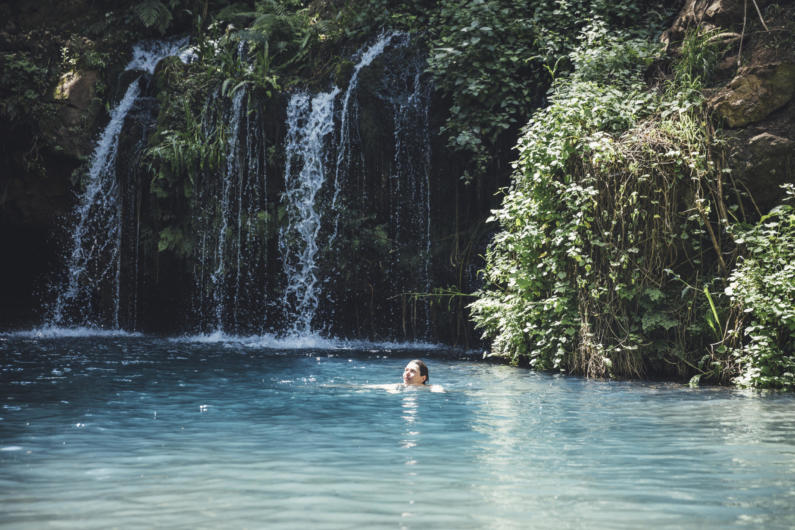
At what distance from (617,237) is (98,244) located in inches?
454

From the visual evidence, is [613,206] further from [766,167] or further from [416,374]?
[416,374]

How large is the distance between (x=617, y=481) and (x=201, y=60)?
14781 mm

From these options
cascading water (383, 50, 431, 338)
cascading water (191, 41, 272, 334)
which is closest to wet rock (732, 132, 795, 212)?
cascading water (383, 50, 431, 338)

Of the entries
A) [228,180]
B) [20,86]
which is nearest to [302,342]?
[228,180]

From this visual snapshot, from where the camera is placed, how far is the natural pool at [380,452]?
3.97m

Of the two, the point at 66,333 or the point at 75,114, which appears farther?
the point at 75,114

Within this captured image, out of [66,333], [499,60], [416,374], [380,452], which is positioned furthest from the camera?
[66,333]

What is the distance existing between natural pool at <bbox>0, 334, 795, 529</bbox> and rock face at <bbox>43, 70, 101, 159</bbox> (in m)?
7.74

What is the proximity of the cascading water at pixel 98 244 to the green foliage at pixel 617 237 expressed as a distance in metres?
9.66

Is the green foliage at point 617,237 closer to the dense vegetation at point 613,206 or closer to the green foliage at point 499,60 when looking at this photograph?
the dense vegetation at point 613,206

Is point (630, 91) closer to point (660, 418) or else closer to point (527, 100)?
point (527, 100)

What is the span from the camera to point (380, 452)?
17.8 ft

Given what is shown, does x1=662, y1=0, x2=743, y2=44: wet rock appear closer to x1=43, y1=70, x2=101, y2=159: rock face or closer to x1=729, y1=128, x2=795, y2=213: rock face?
x1=729, y1=128, x2=795, y2=213: rock face

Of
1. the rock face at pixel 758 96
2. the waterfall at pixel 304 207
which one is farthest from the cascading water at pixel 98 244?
the rock face at pixel 758 96
